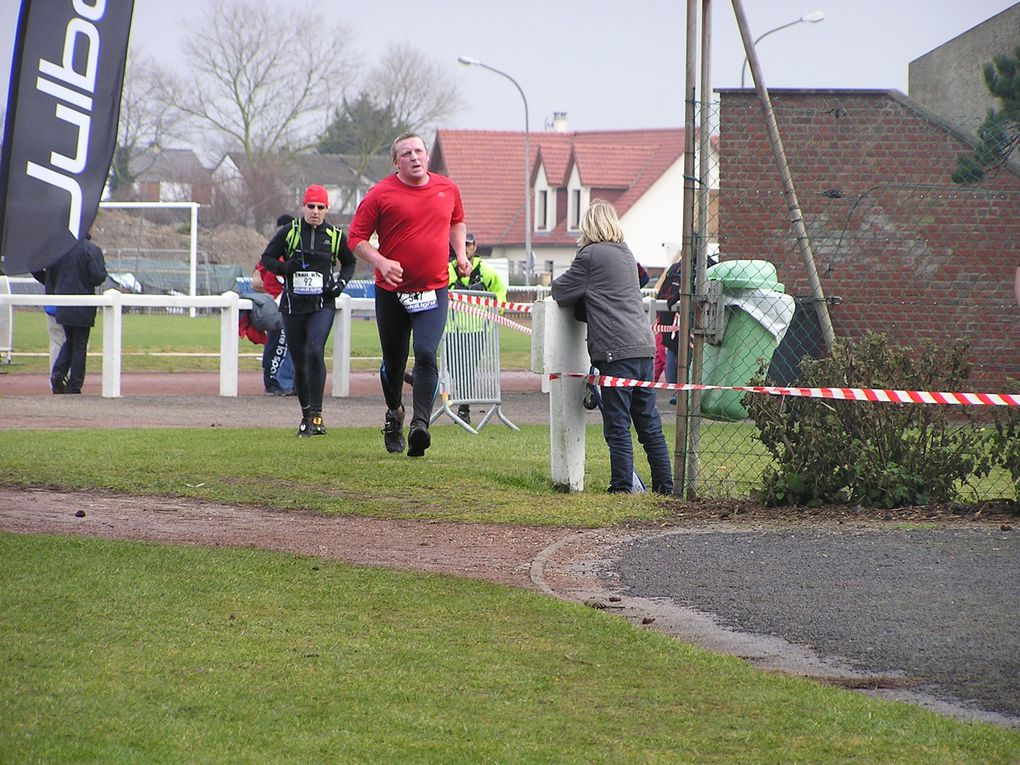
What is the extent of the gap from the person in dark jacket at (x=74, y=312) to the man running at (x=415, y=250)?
7.48 m

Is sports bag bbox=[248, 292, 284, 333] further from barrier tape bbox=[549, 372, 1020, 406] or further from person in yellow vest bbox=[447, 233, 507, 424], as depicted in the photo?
barrier tape bbox=[549, 372, 1020, 406]

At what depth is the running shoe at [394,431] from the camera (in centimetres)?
1045

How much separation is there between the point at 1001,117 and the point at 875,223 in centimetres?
451

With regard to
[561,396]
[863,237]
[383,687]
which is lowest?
[383,687]

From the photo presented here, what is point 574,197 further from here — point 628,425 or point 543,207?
point 628,425

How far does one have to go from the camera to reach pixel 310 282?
1187 cm

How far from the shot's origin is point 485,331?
13.6m

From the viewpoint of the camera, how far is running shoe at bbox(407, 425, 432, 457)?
992 cm

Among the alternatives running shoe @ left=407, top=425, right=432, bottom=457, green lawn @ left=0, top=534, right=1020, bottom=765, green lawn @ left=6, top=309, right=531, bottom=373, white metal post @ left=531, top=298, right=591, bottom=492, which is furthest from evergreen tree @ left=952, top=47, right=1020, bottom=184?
green lawn @ left=6, top=309, right=531, bottom=373

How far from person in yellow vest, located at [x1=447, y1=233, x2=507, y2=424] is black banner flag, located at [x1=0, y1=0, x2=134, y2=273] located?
584cm

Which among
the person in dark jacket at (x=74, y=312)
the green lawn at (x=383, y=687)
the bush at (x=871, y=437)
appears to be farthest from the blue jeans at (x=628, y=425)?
the person in dark jacket at (x=74, y=312)

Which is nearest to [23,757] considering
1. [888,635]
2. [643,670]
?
[643,670]

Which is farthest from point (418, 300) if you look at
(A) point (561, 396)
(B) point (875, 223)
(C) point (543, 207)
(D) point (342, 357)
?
(C) point (543, 207)

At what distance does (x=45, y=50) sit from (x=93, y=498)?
3302 mm
